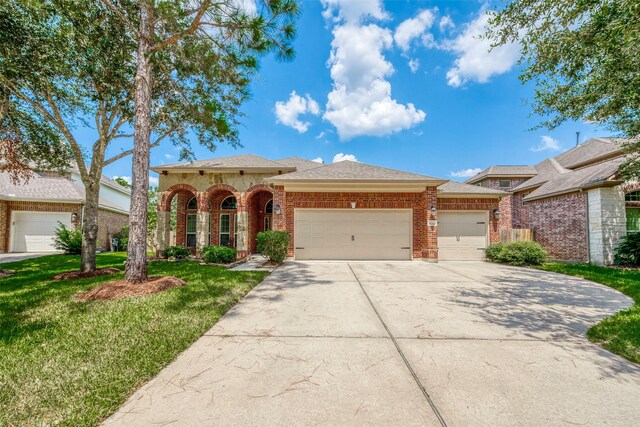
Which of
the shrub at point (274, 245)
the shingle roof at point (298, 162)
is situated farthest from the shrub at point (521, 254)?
the shingle roof at point (298, 162)

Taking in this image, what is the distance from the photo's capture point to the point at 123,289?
490 cm

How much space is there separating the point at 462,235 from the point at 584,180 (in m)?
5.48

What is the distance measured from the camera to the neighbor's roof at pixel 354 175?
9820 mm

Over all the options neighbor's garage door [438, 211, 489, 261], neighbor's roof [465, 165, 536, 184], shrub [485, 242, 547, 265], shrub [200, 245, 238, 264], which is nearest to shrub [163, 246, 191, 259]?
shrub [200, 245, 238, 264]

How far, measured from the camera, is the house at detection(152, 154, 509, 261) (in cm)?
1023

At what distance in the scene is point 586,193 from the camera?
35.1 ft

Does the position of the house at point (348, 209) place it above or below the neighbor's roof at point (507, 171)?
below

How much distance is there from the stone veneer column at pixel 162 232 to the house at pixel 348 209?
0.04 m

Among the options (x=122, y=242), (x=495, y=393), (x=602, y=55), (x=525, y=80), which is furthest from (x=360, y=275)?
(x=122, y=242)

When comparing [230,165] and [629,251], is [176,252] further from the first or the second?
[629,251]

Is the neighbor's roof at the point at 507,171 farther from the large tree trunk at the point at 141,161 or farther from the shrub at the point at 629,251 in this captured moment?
the large tree trunk at the point at 141,161

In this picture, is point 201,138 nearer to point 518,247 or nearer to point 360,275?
point 360,275

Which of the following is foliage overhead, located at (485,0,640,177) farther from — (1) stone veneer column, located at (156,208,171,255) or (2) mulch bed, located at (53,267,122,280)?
(1) stone veneer column, located at (156,208,171,255)

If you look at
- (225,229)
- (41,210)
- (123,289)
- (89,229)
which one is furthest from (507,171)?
(41,210)
